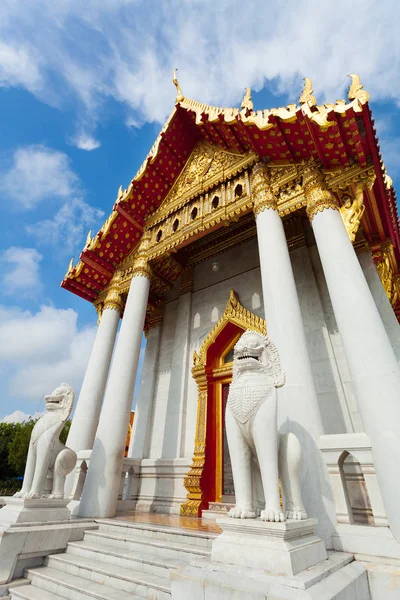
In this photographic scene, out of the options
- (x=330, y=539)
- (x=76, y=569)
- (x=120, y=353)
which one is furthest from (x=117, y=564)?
(x=120, y=353)

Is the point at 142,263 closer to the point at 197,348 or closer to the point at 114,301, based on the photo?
the point at 114,301

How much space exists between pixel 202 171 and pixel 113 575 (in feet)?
25.0

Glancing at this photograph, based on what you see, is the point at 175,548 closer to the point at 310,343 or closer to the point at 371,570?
the point at 371,570

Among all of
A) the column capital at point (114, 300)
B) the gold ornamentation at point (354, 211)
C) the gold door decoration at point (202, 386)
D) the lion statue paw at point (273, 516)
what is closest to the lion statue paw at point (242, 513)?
the lion statue paw at point (273, 516)

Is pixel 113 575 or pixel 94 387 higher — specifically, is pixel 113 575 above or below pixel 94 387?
below

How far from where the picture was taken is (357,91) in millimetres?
4785

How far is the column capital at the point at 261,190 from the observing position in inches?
219

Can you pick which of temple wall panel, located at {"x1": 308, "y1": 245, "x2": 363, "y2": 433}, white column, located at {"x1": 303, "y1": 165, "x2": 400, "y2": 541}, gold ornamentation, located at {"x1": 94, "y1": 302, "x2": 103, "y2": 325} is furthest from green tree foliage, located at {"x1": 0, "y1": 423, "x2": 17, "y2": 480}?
white column, located at {"x1": 303, "y1": 165, "x2": 400, "y2": 541}

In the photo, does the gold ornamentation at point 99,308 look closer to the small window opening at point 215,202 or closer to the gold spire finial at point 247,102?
the small window opening at point 215,202

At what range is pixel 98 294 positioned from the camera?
8859 mm

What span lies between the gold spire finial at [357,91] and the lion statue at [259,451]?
4452 mm

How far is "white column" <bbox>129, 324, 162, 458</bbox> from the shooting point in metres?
7.47

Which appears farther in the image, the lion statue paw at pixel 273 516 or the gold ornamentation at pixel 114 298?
the gold ornamentation at pixel 114 298

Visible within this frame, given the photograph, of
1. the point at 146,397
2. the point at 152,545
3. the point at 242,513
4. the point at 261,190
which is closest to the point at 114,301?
the point at 146,397
